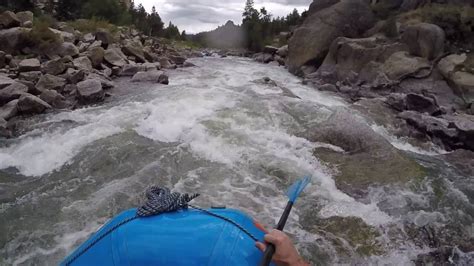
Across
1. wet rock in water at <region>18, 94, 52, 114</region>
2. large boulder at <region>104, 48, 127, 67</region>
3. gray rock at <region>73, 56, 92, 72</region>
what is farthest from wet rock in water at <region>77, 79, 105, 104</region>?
large boulder at <region>104, 48, 127, 67</region>

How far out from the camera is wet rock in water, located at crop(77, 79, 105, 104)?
852cm

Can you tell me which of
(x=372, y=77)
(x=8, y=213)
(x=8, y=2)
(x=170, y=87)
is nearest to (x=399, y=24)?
(x=372, y=77)

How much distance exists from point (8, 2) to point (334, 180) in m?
23.9

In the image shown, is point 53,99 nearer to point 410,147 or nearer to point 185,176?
point 185,176

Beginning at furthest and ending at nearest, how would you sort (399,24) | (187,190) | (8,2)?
1. (8,2)
2. (399,24)
3. (187,190)

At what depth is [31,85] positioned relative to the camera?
8.27 meters

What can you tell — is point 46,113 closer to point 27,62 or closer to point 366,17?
point 27,62

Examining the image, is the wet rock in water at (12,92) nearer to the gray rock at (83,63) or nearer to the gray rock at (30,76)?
the gray rock at (30,76)

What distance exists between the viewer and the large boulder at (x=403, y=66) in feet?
43.4

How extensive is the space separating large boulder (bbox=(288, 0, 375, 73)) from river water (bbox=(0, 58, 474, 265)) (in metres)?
11.6

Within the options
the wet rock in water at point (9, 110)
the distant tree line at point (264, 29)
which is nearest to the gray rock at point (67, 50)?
the wet rock in water at point (9, 110)

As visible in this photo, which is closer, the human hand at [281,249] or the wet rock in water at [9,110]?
the human hand at [281,249]

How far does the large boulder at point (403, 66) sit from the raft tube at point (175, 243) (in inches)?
510

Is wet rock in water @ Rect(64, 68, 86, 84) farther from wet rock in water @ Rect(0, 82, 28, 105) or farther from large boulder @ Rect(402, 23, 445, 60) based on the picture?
large boulder @ Rect(402, 23, 445, 60)
